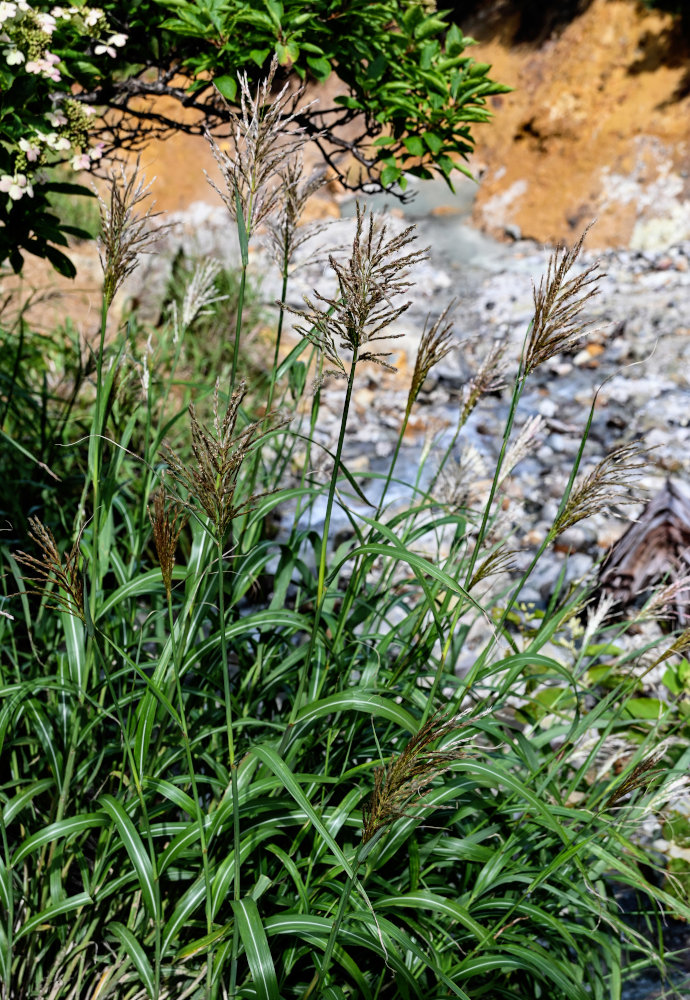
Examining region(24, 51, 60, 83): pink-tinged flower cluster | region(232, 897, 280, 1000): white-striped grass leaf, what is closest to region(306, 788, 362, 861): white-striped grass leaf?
region(232, 897, 280, 1000): white-striped grass leaf

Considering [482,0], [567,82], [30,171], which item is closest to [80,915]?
[30,171]

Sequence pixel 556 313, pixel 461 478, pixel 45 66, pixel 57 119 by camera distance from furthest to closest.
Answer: pixel 461 478, pixel 57 119, pixel 45 66, pixel 556 313

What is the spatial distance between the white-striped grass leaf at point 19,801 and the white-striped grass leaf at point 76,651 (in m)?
0.16

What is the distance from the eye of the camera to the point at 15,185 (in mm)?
1450

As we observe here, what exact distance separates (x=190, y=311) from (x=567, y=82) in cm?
697

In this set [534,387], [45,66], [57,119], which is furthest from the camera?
[534,387]

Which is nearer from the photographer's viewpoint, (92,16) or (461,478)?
(92,16)

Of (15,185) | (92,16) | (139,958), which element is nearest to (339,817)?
(139,958)

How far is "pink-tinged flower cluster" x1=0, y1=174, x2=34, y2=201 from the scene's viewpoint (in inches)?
56.5

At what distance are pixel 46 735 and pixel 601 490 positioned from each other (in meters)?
1.01

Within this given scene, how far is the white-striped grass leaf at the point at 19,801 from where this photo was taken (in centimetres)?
122

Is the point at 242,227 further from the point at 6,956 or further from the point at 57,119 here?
the point at 6,956

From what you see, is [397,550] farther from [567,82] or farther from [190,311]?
[567,82]

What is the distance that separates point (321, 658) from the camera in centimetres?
149
